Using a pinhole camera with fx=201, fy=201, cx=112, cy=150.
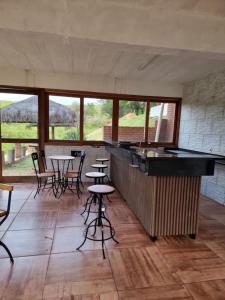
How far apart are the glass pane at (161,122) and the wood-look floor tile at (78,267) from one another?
3.91m

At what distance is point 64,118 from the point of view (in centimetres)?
507

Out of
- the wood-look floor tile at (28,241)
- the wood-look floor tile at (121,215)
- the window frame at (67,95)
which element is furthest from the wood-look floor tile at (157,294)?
the window frame at (67,95)

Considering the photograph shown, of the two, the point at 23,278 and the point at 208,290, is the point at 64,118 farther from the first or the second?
the point at 208,290

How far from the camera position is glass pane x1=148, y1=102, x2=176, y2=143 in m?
5.54

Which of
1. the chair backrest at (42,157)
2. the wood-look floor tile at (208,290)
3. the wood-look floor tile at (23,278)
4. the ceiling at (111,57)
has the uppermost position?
the ceiling at (111,57)

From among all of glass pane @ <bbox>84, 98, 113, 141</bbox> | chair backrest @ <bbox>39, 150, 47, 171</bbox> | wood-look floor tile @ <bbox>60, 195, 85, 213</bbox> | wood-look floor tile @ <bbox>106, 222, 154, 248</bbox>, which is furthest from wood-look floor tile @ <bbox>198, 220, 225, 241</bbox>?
chair backrest @ <bbox>39, 150, 47, 171</bbox>

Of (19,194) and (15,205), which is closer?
(15,205)

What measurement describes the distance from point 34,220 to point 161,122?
13.3ft

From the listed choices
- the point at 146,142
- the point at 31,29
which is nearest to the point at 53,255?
the point at 31,29

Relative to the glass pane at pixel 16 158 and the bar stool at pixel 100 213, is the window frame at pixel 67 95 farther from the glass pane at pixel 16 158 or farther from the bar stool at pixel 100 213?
the bar stool at pixel 100 213

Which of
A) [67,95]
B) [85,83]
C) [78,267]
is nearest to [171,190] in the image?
[78,267]

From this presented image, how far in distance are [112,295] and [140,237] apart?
102cm

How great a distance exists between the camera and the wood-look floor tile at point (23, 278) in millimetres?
1701

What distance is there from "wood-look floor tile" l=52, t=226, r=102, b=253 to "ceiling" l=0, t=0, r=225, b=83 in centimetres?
229
